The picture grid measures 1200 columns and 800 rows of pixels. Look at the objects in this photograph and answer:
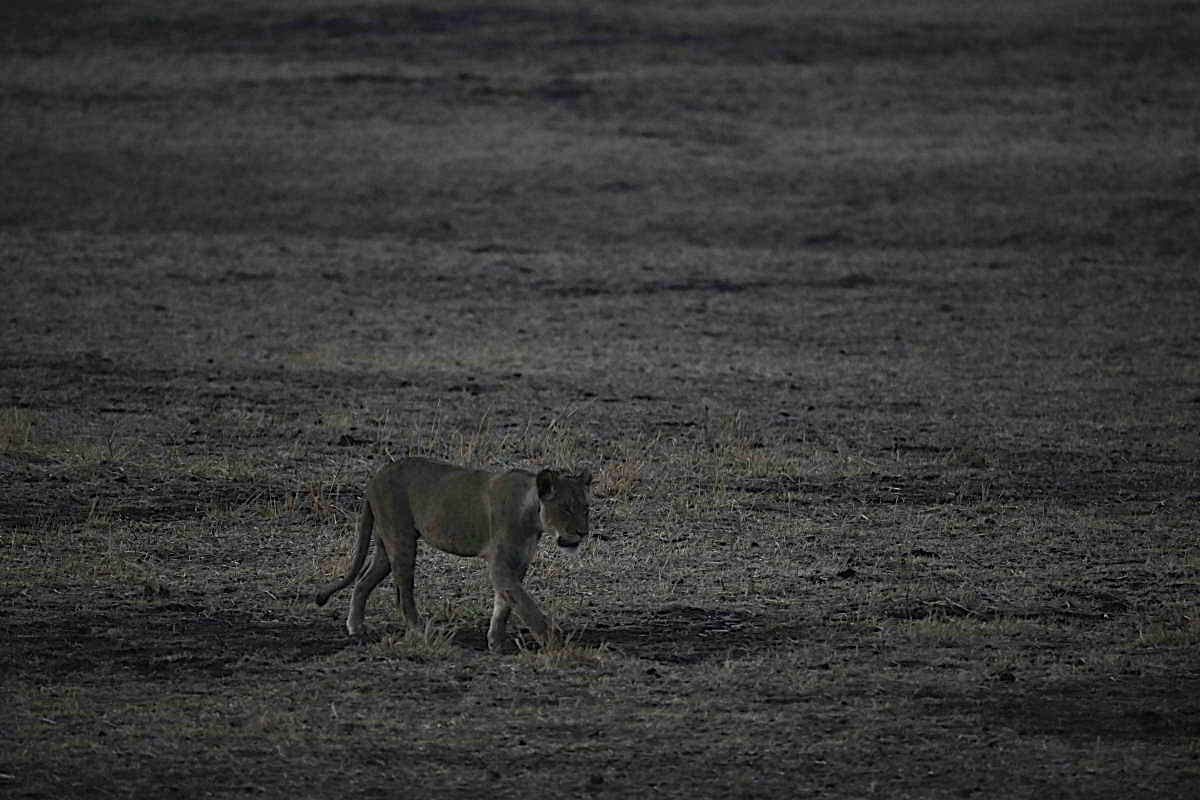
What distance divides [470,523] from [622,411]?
7063 mm

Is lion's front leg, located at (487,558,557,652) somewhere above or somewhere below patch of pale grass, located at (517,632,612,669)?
above

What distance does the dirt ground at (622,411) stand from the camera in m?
7.42

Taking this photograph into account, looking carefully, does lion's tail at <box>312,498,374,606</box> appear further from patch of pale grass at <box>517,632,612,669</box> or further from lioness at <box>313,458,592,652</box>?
patch of pale grass at <box>517,632,612,669</box>

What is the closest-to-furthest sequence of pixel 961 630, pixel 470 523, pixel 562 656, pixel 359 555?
pixel 562 656, pixel 470 523, pixel 359 555, pixel 961 630

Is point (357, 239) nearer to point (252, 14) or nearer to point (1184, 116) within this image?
point (1184, 116)

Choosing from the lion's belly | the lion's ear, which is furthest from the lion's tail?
the lion's ear

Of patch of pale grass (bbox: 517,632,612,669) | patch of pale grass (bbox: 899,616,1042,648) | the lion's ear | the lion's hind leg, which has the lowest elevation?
patch of pale grass (bbox: 899,616,1042,648)

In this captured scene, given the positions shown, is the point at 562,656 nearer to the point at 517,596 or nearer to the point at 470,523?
the point at 517,596

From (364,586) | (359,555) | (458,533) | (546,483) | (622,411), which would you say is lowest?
(622,411)

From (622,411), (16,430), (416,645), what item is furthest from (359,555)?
(622,411)

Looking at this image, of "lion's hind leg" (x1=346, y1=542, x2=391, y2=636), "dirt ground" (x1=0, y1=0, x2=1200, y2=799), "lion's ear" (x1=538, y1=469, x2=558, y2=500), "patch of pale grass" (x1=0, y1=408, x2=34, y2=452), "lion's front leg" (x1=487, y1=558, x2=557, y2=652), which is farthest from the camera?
"patch of pale grass" (x1=0, y1=408, x2=34, y2=452)

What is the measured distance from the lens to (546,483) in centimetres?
771

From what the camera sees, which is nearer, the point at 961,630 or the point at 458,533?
the point at 458,533

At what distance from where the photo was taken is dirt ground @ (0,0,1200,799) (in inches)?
292
